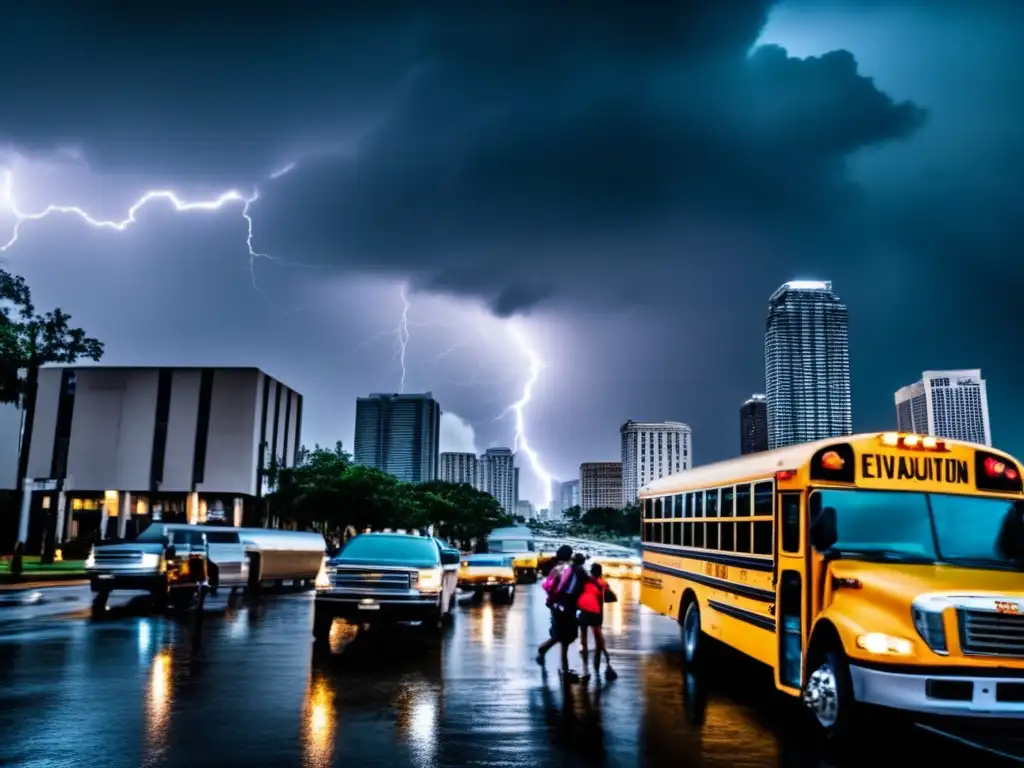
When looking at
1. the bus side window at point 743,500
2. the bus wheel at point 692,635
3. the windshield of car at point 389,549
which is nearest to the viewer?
the bus side window at point 743,500

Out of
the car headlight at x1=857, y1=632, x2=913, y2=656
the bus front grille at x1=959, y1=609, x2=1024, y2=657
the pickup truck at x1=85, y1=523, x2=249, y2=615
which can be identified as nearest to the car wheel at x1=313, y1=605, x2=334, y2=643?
the pickup truck at x1=85, y1=523, x2=249, y2=615

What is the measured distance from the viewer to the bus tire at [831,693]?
7.36m

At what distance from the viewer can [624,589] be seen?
124 ft

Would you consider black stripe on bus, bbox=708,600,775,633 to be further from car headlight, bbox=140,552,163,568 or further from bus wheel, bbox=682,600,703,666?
car headlight, bbox=140,552,163,568

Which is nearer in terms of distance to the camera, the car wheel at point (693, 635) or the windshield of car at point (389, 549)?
the car wheel at point (693, 635)

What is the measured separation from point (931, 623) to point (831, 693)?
126 cm

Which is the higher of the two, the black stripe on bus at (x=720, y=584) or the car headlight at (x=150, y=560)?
the black stripe on bus at (x=720, y=584)

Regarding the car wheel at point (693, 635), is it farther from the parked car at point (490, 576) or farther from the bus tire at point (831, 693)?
the parked car at point (490, 576)

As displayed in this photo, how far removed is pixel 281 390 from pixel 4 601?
57.3 m

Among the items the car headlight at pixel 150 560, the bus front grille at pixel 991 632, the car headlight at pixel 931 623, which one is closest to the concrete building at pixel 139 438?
the car headlight at pixel 150 560

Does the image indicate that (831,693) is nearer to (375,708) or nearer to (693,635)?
(375,708)

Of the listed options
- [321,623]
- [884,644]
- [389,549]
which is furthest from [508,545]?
[884,644]

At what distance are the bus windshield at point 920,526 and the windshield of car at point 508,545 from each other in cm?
2980

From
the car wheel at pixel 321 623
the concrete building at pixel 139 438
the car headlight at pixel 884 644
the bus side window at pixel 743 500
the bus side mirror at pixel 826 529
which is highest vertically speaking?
the concrete building at pixel 139 438
